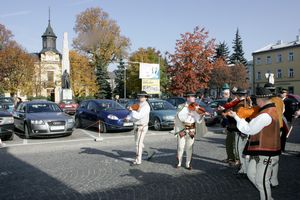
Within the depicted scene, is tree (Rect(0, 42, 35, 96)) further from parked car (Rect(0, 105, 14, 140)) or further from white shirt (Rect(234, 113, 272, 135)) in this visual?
white shirt (Rect(234, 113, 272, 135))

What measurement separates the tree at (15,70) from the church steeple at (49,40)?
90.5ft

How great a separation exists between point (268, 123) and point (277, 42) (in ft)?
222

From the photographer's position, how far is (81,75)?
57.7 metres

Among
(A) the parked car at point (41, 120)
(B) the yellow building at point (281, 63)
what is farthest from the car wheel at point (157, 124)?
(B) the yellow building at point (281, 63)

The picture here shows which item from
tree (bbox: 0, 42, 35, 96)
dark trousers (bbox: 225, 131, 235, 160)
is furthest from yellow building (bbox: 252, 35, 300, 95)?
dark trousers (bbox: 225, 131, 235, 160)

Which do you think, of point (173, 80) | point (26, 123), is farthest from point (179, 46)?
point (26, 123)

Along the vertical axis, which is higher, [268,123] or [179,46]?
[179,46]

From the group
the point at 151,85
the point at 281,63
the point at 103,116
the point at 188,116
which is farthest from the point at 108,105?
the point at 281,63

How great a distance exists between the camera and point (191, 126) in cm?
758

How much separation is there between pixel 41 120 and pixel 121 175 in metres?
6.67

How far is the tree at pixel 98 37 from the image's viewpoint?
54.2 metres

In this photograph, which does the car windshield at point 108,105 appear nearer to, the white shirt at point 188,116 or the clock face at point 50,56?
the white shirt at point 188,116

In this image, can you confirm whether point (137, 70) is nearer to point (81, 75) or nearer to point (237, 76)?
point (81, 75)

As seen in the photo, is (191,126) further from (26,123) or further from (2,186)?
(26,123)
